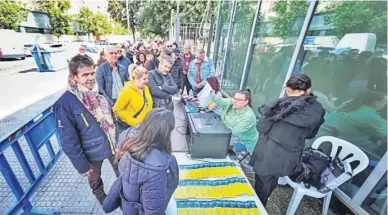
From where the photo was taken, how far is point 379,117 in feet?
6.20

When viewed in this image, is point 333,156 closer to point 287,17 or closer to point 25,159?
point 287,17

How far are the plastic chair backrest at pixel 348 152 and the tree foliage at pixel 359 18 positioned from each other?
1096 mm

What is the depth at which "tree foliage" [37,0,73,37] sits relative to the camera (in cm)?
2472

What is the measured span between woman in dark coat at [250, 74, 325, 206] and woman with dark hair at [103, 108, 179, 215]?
3.57 feet

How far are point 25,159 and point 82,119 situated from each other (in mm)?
1045

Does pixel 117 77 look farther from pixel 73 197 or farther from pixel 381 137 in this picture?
pixel 381 137

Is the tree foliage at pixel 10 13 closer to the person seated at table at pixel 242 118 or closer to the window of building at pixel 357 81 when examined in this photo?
the person seated at table at pixel 242 118

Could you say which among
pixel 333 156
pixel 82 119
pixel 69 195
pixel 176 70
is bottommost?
pixel 69 195

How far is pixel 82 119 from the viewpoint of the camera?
146 centimetres

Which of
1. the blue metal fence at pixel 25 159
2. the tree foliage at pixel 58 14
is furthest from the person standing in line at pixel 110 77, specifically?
the tree foliage at pixel 58 14

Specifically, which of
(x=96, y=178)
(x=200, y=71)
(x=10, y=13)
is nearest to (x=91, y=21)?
(x=10, y=13)

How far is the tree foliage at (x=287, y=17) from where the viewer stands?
9.35ft

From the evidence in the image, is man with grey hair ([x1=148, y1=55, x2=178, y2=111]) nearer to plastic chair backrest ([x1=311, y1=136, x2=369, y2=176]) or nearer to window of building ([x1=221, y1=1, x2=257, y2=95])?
plastic chair backrest ([x1=311, y1=136, x2=369, y2=176])

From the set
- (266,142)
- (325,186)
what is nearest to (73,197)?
(266,142)
